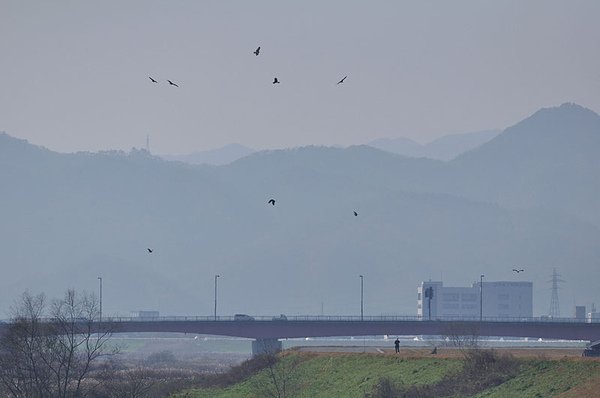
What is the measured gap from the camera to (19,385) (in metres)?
108

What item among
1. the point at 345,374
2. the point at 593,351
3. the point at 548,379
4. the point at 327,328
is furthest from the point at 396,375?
the point at 327,328

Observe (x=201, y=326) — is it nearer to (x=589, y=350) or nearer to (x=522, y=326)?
(x=522, y=326)

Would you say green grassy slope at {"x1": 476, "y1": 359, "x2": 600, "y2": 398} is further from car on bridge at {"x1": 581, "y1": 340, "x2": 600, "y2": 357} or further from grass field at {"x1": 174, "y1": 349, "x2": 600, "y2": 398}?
car on bridge at {"x1": 581, "y1": 340, "x2": 600, "y2": 357}

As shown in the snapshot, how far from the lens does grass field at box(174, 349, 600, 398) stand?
8531cm

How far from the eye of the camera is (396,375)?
104000 millimetres

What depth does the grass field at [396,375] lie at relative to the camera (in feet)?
280

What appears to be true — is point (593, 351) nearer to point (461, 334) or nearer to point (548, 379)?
point (548, 379)

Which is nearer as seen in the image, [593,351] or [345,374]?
[593,351]

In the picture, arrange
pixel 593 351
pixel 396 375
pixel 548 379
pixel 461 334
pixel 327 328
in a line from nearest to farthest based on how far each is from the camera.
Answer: pixel 548 379
pixel 593 351
pixel 396 375
pixel 461 334
pixel 327 328

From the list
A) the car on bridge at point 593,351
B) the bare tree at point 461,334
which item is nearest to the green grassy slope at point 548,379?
the car on bridge at point 593,351

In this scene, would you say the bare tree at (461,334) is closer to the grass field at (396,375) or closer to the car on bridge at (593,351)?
the grass field at (396,375)

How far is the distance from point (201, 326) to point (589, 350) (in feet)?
323

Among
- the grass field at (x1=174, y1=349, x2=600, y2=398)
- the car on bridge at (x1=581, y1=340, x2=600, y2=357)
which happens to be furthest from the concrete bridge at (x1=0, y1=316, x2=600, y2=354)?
the car on bridge at (x1=581, y1=340, x2=600, y2=357)

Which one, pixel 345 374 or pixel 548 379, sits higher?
pixel 548 379
